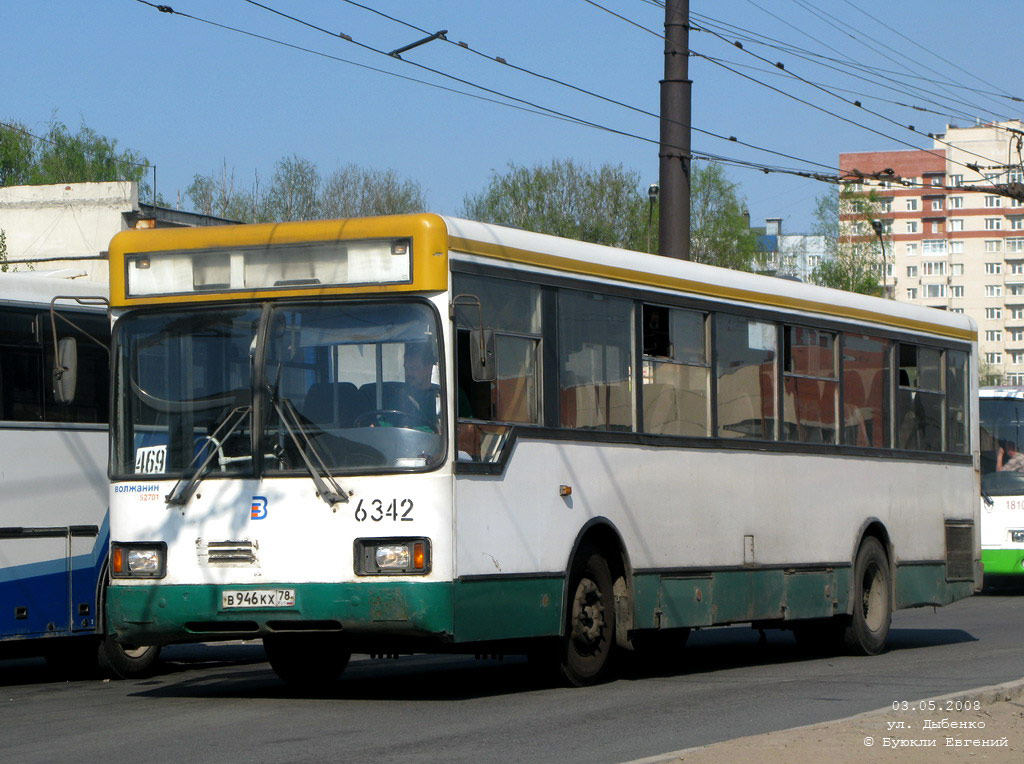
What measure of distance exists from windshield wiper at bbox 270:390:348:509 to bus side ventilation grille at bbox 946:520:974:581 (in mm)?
8675

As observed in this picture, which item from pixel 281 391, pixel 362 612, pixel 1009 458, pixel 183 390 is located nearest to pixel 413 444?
pixel 281 391

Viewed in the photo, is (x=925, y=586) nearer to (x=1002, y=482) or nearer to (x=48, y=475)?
(x=48, y=475)

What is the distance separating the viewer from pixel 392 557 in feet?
34.2

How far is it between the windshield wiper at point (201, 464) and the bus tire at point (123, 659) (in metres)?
3.39

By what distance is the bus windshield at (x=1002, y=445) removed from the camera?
27.9 m

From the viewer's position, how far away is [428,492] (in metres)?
10.4

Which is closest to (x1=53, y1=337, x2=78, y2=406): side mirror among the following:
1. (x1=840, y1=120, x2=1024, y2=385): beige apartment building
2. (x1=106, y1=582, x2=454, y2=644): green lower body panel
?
(x1=106, y1=582, x2=454, y2=644): green lower body panel

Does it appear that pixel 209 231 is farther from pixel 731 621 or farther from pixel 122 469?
pixel 731 621

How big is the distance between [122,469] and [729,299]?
17.2 ft

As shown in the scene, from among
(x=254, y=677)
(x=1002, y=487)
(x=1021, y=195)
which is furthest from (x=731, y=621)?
(x=1021, y=195)

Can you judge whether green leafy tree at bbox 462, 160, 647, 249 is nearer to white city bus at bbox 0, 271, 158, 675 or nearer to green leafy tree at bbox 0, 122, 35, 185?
green leafy tree at bbox 0, 122, 35, 185

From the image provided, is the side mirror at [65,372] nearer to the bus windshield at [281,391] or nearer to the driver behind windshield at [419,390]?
the bus windshield at [281,391]

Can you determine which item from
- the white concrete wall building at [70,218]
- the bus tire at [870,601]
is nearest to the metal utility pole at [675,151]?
the bus tire at [870,601]

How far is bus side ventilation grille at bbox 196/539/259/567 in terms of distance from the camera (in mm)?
10758
